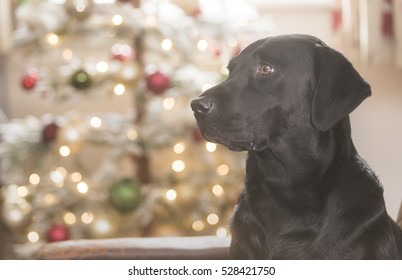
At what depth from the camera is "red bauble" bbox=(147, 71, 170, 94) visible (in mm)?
2289

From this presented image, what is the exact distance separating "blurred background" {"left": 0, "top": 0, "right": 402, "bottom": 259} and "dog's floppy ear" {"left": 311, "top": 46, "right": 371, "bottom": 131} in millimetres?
969

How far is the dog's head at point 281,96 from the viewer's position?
1.24 meters

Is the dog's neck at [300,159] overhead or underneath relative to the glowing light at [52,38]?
underneath

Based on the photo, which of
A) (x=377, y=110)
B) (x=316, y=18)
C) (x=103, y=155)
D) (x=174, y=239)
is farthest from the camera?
(x=103, y=155)

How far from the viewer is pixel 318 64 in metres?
1.27

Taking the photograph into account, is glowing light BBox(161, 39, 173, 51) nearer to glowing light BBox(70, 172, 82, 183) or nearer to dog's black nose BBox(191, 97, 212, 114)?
glowing light BBox(70, 172, 82, 183)

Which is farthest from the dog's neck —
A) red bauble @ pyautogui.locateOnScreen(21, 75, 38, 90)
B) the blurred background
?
red bauble @ pyautogui.locateOnScreen(21, 75, 38, 90)

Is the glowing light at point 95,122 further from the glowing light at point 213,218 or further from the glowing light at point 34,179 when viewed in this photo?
the glowing light at point 213,218

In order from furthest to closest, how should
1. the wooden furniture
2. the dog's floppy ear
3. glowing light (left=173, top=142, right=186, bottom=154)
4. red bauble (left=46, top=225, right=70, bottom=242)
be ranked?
glowing light (left=173, top=142, right=186, bottom=154), red bauble (left=46, top=225, right=70, bottom=242), the wooden furniture, the dog's floppy ear

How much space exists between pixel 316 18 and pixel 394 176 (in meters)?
0.45

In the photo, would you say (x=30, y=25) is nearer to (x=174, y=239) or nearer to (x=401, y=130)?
(x=174, y=239)

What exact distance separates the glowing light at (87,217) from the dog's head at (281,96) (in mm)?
1141

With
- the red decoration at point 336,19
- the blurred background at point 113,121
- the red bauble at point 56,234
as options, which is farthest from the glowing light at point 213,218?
the red decoration at point 336,19
